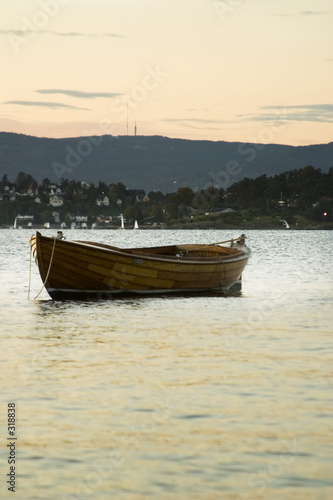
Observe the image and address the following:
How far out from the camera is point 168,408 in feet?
49.2

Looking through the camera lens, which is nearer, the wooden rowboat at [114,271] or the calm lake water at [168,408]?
the calm lake water at [168,408]

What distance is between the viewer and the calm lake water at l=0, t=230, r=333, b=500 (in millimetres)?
11117

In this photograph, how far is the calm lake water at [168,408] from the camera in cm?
1112

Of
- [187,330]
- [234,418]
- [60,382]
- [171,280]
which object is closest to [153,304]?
[171,280]

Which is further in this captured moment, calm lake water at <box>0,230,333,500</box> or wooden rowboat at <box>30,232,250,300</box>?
wooden rowboat at <box>30,232,250,300</box>

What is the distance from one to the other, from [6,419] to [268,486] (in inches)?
194

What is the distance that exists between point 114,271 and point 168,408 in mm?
20668

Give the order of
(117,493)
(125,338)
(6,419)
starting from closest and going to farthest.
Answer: (117,493) → (6,419) → (125,338)

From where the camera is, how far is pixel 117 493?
1072 cm

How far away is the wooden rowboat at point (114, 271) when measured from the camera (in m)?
34.1

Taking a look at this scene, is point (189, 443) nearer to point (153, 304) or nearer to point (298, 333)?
point (298, 333)

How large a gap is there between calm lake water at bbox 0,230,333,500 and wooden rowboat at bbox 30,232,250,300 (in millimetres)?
5006

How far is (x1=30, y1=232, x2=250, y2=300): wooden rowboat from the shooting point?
34125mm

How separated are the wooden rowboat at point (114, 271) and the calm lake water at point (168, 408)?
501 centimetres
